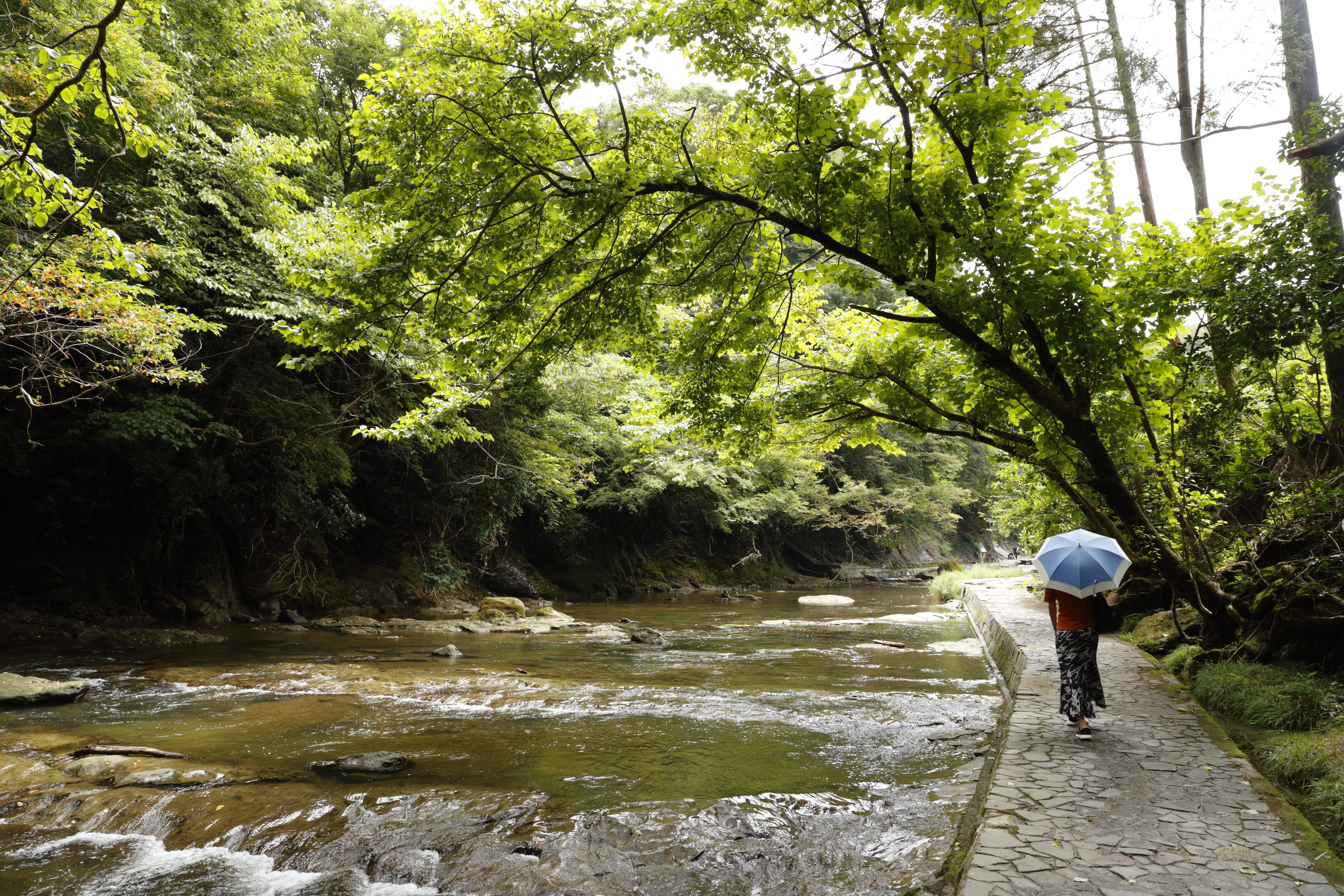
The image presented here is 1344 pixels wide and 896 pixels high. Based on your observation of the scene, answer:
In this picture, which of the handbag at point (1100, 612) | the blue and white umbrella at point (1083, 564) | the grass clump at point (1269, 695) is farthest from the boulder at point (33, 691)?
the grass clump at point (1269, 695)

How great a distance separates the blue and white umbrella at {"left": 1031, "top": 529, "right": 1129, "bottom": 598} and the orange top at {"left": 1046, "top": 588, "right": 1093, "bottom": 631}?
0.62ft

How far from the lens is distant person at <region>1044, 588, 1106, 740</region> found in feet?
19.2

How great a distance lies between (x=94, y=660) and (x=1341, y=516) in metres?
14.9

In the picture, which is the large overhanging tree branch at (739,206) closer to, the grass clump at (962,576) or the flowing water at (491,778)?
the flowing water at (491,778)

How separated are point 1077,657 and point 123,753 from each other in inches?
323

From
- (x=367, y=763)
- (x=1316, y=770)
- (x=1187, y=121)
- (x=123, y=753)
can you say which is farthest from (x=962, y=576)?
(x=123, y=753)

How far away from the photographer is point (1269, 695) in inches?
239

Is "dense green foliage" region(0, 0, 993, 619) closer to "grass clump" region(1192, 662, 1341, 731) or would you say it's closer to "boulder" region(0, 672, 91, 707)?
"boulder" region(0, 672, 91, 707)

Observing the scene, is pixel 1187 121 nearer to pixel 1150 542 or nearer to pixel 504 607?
pixel 1150 542

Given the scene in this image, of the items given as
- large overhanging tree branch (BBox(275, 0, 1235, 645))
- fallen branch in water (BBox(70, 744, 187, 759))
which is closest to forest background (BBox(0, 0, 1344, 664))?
large overhanging tree branch (BBox(275, 0, 1235, 645))

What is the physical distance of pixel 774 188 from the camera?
5461mm

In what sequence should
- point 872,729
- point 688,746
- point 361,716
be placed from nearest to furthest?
point 688,746 → point 872,729 → point 361,716

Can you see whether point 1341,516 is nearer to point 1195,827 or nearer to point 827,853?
point 1195,827

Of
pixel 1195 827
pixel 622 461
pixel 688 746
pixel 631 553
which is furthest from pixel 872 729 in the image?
pixel 631 553
